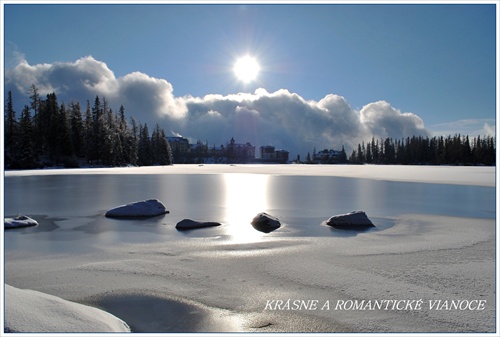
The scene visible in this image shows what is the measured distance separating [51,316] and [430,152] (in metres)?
155

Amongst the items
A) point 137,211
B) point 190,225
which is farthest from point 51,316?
point 137,211

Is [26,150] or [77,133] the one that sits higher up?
[77,133]

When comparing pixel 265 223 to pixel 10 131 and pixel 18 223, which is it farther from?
pixel 10 131

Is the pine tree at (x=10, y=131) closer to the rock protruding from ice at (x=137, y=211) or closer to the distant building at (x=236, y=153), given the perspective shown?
the rock protruding from ice at (x=137, y=211)

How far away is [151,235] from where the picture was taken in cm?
831

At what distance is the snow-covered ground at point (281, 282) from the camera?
3.84 m

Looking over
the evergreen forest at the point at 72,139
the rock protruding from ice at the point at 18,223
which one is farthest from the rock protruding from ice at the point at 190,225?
the evergreen forest at the point at 72,139

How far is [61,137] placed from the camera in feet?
213

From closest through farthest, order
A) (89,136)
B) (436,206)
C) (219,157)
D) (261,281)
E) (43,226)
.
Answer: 1. (261,281)
2. (43,226)
3. (436,206)
4. (89,136)
5. (219,157)

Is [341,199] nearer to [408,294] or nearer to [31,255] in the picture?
[408,294]

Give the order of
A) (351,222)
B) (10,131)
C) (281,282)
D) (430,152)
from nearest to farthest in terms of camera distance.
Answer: (281,282), (351,222), (10,131), (430,152)

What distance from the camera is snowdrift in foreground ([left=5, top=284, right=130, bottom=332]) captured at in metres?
3.26

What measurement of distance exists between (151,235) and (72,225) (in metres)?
2.94

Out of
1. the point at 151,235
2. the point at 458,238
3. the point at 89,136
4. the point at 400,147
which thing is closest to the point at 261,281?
the point at 151,235
